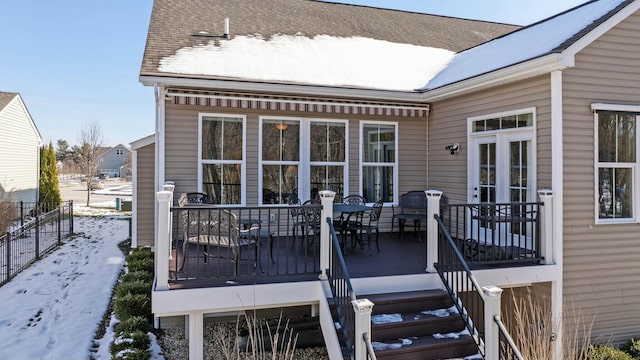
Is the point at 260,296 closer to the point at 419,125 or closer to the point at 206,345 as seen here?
the point at 206,345

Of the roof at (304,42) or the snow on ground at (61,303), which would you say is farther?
the roof at (304,42)

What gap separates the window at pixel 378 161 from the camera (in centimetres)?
873

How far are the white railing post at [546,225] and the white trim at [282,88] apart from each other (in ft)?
10.9

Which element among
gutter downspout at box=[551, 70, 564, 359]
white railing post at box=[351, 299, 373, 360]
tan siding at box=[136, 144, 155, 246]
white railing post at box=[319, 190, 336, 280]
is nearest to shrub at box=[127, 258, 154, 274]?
tan siding at box=[136, 144, 155, 246]

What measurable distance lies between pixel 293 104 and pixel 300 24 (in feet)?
14.4

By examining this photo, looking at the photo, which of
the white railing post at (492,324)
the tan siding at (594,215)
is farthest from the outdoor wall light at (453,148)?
the white railing post at (492,324)

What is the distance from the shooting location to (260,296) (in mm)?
4867

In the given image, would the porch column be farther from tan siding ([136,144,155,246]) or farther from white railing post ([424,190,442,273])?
tan siding ([136,144,155,246])

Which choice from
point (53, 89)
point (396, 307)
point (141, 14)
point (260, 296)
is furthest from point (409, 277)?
point (53, 89)

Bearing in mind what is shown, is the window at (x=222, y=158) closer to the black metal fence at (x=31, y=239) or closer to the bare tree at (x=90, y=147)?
the black metal fence at (x=31, y=239)

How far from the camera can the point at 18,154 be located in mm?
20188

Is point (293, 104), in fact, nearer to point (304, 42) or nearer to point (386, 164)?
point (386, 164)

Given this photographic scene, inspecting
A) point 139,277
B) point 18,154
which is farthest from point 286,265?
point 18,154

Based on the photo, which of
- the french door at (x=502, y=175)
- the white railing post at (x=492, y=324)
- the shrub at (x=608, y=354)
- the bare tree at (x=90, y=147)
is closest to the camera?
the white railing post at (x=492, y=324)
